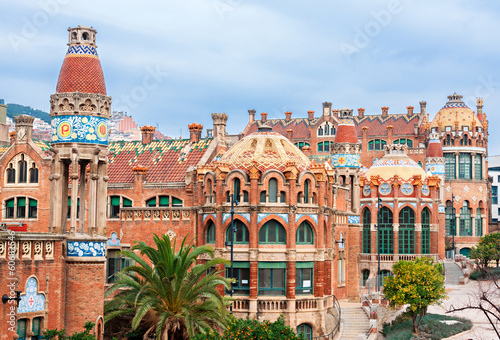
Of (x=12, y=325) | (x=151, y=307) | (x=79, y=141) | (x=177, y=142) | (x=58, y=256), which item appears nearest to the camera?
(x=12, y=325)

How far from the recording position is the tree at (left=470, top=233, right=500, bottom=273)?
68.1 m

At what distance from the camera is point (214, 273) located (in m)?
37.1

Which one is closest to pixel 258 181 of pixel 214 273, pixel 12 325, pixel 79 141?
pixel 214 273

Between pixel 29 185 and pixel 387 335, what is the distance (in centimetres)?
2683

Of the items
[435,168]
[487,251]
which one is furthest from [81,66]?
[435,168]

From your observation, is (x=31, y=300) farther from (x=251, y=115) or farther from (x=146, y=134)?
(x=251, y=115)

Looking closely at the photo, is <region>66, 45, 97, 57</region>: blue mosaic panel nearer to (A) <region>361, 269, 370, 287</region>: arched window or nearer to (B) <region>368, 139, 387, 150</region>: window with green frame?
(A) <region>361, 269, 370, 287</region>: arched window

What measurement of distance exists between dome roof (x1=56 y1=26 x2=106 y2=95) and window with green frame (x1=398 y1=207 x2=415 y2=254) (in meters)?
42.1

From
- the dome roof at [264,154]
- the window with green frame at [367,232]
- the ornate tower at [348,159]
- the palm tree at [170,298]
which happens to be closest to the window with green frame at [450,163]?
the window with green frame at [367,232]

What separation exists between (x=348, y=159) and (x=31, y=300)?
35.9m

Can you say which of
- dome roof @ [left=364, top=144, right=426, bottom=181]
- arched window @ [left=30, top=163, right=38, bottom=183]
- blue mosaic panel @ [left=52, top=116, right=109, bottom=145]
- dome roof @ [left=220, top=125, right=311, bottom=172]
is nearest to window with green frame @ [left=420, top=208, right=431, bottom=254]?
dome roof @ [left=364, top=144, right=426, bottom=181]

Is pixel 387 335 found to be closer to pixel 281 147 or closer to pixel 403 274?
pixel 403 274

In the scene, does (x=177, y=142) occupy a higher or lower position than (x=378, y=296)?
higher

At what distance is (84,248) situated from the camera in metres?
30.7
